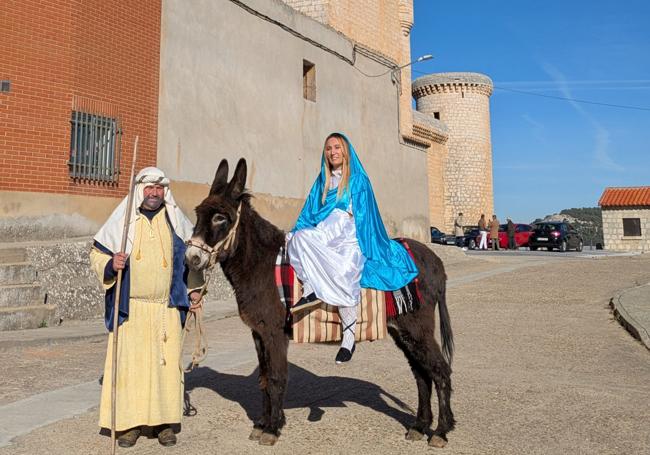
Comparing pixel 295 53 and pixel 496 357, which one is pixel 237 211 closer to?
pixel 496 357

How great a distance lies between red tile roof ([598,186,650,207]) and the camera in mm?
37656

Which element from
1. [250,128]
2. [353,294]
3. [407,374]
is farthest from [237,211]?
[250,128]

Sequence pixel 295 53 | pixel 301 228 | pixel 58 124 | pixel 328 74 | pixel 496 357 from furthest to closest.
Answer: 1. pixel 328 74
2. pixel 295 53
3. pixel 58 124
4. pixel 496 357
5. pixel 301 228

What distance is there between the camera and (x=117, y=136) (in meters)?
12.3

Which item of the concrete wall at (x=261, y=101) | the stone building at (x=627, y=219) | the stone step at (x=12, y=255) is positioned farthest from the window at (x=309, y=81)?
the stone building at (x=627, y=219)

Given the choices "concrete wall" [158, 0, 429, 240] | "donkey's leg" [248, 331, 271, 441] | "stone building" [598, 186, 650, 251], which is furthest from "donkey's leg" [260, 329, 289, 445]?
"stone building" [598, 186, 650, 251]

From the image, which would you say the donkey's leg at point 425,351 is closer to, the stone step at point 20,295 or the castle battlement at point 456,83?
the stone step at point 20,295

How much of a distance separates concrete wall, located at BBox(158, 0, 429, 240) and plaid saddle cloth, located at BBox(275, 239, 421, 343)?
10.1 metres

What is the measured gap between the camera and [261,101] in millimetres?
16578

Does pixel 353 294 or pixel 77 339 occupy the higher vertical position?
pixel 353 294

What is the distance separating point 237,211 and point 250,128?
12594mm

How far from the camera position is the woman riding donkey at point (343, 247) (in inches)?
161

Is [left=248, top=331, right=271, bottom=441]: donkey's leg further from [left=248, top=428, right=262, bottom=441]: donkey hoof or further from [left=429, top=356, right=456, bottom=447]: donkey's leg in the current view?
[left=429, top=356, right=456, bottom=447]: donkey's leg

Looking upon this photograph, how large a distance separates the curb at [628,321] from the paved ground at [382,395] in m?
0.14
